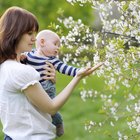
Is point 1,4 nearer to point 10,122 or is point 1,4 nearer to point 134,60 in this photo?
point 134,60

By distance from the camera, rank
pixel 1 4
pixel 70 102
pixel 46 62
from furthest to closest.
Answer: pixel 1 4 → pixel 70 102 → pixel 46 62

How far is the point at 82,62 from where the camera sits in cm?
642

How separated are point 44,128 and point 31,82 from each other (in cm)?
30

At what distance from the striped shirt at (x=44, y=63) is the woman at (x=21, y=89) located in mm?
142

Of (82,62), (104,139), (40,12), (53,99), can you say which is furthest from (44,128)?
(40,12)

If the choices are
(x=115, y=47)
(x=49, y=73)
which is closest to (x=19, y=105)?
(x=49, y=73)

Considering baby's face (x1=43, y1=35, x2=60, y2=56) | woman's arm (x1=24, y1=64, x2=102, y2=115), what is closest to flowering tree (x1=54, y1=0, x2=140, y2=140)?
baby's face (x1=43, y1=35, x2=60, y2=56)

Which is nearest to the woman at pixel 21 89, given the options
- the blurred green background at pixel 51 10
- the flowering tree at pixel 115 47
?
the flowering tree at pixel 115 47

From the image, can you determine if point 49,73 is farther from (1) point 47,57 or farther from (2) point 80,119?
(2) point 80,119

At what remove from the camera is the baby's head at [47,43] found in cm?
405

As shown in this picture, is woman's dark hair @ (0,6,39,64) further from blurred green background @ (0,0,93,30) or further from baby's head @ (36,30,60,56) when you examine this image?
blurred green background @ (0,0,93,30)

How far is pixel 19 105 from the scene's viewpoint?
3.78 metres

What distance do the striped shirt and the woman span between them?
0.47 feet

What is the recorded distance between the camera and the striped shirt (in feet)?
13.1
